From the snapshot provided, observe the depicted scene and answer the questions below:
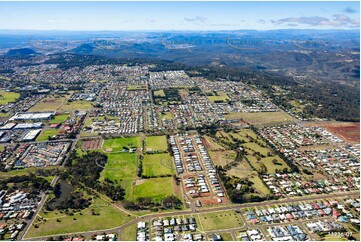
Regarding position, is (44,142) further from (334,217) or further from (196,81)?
(196,81)

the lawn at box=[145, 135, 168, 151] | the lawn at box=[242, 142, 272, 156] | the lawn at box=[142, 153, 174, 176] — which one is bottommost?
the lawn at box=[242, 142, 272, 156]

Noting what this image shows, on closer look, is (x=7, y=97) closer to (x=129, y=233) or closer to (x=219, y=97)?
(x=219, y=97)

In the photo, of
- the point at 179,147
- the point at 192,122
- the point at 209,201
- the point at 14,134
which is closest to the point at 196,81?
the point at 192,122

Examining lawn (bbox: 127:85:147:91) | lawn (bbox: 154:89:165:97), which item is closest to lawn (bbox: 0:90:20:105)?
lawn (bbox: 127:85:147:91)

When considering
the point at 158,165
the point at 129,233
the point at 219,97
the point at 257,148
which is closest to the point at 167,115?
the point at 219,97

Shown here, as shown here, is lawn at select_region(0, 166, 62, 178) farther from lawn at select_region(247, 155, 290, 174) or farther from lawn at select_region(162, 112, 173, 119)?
lawn at select_region(247, 155, 290, 174)

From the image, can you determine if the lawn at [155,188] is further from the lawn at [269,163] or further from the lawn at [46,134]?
the lawn at [46,134]
